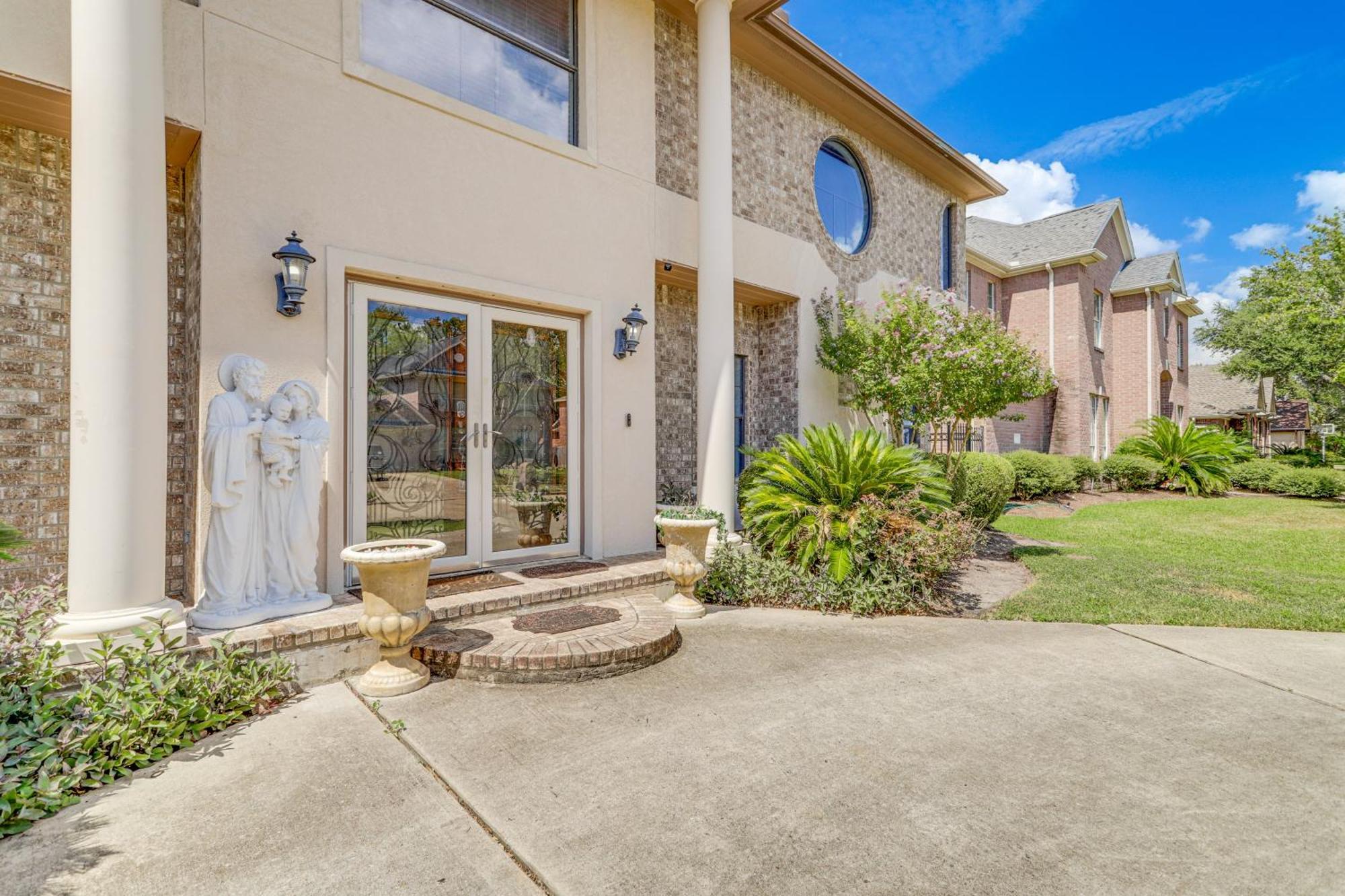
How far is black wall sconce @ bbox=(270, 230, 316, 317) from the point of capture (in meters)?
4.50

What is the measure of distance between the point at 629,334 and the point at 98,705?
4977 millimetres

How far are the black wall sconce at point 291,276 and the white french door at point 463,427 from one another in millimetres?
545

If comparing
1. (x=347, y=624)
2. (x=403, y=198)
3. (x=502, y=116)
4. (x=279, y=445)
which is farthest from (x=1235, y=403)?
(x=279, y=445)

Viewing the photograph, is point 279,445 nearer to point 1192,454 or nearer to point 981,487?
point 981,487

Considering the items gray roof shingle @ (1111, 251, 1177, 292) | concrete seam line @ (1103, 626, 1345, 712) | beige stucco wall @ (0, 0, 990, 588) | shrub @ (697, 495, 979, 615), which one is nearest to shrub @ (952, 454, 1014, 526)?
shrub @ (697, 495, 979, 615)

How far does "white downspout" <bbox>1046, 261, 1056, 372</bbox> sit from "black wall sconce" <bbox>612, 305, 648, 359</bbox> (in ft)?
58.7

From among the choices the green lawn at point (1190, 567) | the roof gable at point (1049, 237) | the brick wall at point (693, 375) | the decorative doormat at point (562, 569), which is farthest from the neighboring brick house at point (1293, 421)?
the decorative doormat at point (562, 569)

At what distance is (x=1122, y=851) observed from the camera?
7.66ft

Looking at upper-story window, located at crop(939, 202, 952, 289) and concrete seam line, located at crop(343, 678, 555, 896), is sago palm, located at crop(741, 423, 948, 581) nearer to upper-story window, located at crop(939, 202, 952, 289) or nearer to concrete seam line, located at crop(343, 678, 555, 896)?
concrete seam line, located at crop(343, 678, 555, 896)

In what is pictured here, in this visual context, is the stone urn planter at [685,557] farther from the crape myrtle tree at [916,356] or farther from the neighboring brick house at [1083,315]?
the neighboring brick house at [1083,315]

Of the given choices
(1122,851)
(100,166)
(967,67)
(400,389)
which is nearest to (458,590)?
(400,389)

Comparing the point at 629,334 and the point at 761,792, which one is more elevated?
the point at 629,334

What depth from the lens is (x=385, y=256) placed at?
5.18 meters

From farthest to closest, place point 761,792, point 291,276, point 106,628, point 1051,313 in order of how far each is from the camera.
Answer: point 1051,313 → point 291,276 → point 106,628 → point 761,792
